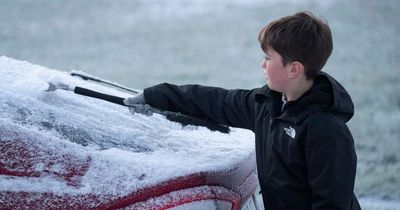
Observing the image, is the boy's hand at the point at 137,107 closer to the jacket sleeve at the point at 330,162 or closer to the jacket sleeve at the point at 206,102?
the jacket sleeve at the point at 206,102

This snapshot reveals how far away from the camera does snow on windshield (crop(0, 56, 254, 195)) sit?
1.92 meters

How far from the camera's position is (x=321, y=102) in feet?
6.98

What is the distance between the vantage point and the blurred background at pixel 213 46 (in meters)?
5.82

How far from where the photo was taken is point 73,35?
10375mm

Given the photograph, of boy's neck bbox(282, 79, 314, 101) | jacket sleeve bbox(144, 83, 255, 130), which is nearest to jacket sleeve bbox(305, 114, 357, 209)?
boy's neck bbox(282, 79, 314, 101)

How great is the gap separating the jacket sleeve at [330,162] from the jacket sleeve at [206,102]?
1.51ft

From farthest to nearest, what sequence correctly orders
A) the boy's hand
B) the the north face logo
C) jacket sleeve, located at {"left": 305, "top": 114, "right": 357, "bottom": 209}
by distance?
the boy's hand, the the north face logo, jacket sleeve, located at {"left": 305, "top": 114, "right": 357, "bottom": 209}

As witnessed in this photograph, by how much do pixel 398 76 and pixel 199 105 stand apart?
6.02m

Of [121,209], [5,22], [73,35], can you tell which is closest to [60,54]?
[73,35]

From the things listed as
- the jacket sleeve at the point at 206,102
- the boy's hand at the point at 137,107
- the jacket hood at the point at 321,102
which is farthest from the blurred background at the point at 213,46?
the boy's hand at the point at 137,107

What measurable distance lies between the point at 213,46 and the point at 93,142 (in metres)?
7.97

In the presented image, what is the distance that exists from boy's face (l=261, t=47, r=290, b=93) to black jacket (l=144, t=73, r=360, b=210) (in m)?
0.08

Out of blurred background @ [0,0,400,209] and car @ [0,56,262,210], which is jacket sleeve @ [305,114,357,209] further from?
blurred background @ [0,0,400,209]

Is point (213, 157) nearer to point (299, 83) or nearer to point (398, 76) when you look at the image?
point (299, 83)
